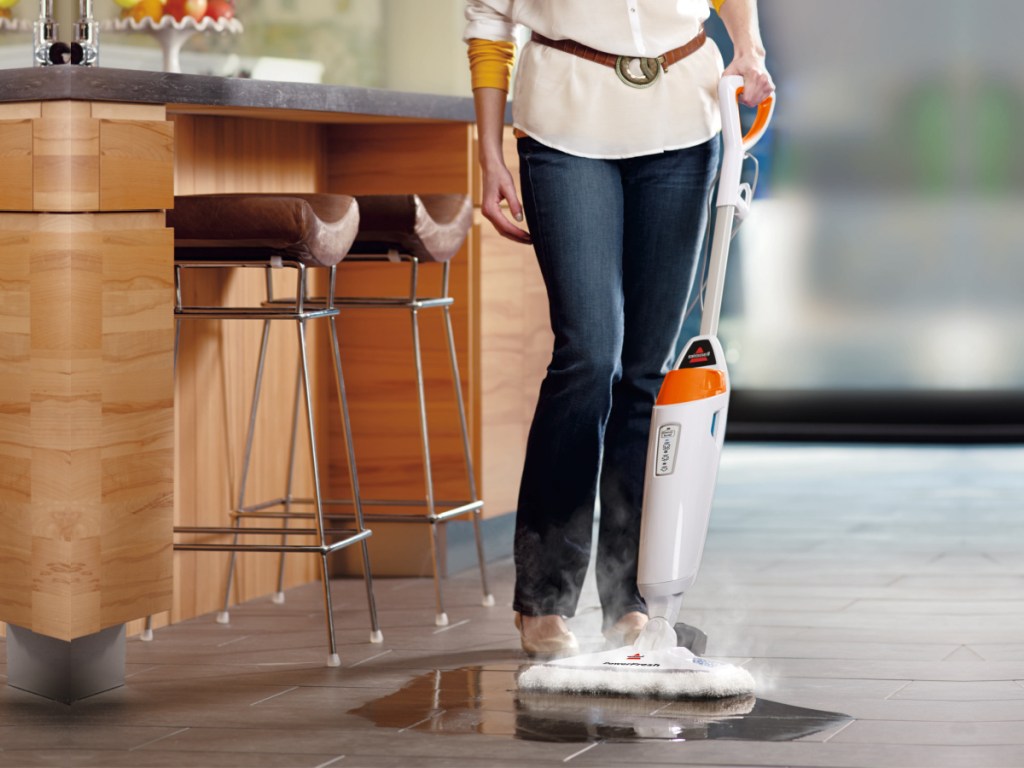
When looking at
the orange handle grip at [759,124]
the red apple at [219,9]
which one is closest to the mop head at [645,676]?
the orange handle grip at [759,124]

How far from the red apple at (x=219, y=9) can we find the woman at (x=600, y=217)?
4.75ft

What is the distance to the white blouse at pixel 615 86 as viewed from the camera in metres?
2.39

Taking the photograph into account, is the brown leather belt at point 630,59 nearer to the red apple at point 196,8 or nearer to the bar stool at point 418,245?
the bar stool at point 418,245

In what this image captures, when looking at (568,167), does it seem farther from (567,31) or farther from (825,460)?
(825,460)

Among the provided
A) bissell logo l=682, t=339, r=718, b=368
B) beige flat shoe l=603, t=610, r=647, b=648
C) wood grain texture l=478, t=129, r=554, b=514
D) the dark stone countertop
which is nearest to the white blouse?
bissell logo l=682, t=339, r=718, b=368

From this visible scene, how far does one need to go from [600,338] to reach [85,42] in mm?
816

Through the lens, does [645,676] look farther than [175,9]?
No

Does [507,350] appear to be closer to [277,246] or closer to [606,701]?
[277,246]

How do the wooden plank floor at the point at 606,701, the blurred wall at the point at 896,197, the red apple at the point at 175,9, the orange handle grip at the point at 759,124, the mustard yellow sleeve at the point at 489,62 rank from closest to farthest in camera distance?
the wooden plank floor at the point at 606,701 < the orange handle grip at the point at 759,124 < the mustard yellow sleeve at the point at 489,62 < the red apple at the point at 175,9 < the blurred wall at the point at 896,197

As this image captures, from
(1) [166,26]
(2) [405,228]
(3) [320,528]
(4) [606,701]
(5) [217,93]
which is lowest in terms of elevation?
(4) [606,701]

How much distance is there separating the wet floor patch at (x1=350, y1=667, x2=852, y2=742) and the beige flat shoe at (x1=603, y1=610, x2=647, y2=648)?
0.24 meters

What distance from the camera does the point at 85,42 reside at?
2371 mm

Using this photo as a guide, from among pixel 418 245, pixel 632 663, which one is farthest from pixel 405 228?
pixel 632 663

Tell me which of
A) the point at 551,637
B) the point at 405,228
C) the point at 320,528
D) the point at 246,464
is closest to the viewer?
the point at 551,637
